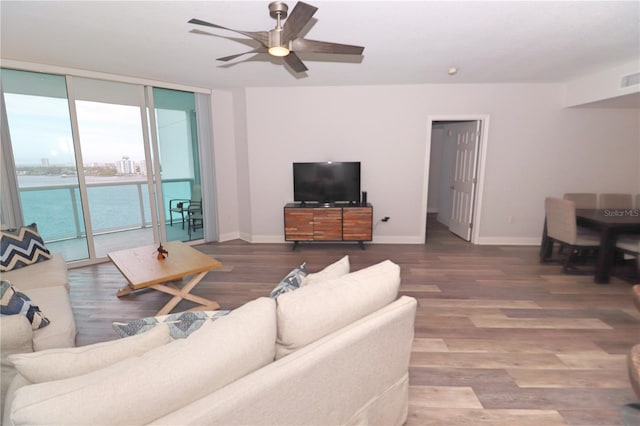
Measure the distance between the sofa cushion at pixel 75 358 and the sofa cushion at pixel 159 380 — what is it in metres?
0.12

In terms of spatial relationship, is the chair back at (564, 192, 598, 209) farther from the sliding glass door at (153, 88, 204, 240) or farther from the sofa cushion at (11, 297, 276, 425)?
the sliding glass door at (153, 88, 204, 240)

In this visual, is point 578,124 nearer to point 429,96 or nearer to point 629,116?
point 629,116

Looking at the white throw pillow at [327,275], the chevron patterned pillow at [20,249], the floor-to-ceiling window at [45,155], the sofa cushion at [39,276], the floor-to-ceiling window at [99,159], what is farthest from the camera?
the floor-to-ceiling window at [99,159]

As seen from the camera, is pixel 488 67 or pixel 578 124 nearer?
pixel 488 67

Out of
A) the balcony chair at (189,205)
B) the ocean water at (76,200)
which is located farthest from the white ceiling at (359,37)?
the balcony chair at (189,205)

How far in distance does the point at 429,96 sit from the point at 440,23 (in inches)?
90.5

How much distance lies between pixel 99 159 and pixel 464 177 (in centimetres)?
578

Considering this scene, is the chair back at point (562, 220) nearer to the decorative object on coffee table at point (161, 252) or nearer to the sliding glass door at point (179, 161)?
the decorative object on coffee table at point (161, 252)

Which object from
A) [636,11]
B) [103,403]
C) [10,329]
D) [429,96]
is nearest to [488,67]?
[429,96]

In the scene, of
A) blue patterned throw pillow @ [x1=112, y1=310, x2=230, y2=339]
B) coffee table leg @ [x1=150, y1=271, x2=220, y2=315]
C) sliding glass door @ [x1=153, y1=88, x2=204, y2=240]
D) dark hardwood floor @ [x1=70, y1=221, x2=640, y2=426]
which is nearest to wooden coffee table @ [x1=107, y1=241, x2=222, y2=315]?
coffee table leg @ [x1=150, y1=271, x2=220, y2=315]

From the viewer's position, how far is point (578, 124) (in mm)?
4625

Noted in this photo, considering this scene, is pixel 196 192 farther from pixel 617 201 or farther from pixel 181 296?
pixel 617 201

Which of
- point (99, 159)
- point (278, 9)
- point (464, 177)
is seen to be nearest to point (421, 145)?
point (464, 177)

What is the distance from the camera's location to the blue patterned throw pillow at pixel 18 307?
156 cm
